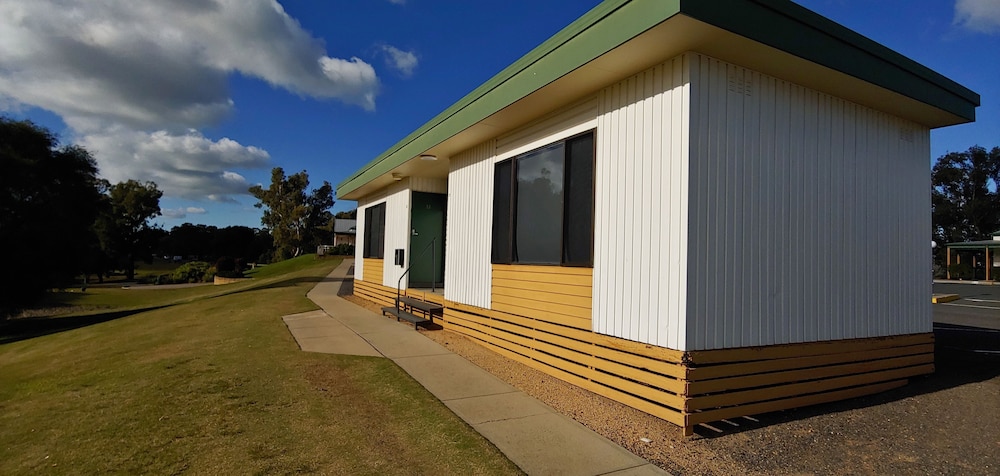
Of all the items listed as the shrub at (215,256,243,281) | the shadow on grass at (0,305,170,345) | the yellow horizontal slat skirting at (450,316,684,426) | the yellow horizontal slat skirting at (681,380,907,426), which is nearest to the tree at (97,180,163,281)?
the shrub at (215,256,243,281)

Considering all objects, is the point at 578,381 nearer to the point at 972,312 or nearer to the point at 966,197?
the point at 972,312

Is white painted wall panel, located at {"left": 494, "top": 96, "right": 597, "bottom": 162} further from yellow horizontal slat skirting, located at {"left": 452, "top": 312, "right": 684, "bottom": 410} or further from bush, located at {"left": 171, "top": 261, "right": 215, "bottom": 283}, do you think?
bush, located at {"left": 171, "top": 261, "right": 215, "bottom": 283}

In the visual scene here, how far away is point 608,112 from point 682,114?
1105 millimetres

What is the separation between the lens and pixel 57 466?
3842mm

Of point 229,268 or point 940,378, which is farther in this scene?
point 229,268

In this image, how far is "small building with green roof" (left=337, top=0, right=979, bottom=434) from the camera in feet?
15.0

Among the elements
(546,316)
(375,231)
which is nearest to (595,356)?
(546,316)

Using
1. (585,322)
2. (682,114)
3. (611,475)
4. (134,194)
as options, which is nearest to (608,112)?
(682,114)

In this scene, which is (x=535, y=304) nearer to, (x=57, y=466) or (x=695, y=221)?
(x=695, y=221)

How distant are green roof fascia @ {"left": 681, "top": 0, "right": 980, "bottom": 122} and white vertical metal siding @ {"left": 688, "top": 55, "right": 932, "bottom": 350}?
48 centimetres

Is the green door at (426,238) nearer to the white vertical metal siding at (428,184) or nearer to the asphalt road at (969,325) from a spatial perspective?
the white vertical metal siding at (428,184)

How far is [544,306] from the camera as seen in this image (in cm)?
647

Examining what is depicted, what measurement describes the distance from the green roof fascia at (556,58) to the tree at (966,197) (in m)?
61.0

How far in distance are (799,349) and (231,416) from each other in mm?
5474
